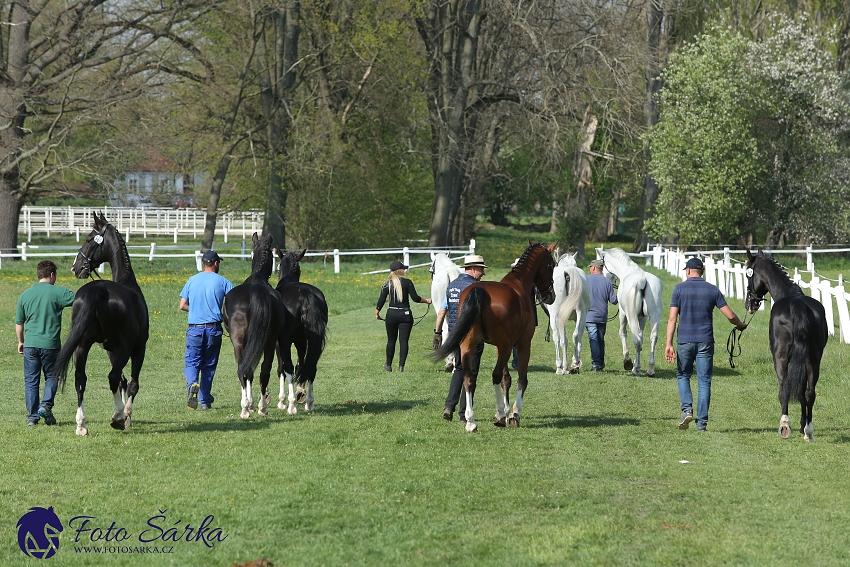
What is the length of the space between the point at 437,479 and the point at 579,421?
364 centimetres

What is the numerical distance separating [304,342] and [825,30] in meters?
40.7

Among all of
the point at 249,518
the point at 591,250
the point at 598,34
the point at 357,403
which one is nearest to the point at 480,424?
the point at 357,403

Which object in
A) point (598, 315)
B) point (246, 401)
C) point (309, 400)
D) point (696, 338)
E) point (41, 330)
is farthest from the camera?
point (598, 315)

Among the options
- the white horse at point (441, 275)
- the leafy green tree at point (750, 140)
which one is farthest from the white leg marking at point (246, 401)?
the leafy green tree at point (750, 140)

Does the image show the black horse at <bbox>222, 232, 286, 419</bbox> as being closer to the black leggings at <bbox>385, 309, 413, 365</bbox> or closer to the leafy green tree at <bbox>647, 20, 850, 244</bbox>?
the black leggings at <bbox>385, 309, 413, 365</bbox>

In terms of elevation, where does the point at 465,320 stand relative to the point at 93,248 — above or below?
below

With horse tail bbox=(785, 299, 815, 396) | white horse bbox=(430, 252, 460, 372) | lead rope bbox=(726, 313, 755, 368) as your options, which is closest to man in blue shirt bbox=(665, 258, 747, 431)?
lead rope bbox=(726, 313, 755, 368)

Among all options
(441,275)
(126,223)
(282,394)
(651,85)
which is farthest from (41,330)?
(126,223)

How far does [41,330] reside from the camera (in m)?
11.6

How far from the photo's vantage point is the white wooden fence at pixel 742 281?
19672 mm

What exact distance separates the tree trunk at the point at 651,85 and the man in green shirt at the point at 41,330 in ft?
97.8

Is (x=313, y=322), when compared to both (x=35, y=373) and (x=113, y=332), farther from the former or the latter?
(x=35, y=373)

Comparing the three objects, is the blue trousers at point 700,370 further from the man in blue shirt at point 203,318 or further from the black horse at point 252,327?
the man in blue shirt at point 203,318

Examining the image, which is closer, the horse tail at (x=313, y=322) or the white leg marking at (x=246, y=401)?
the white leg marking at (x=246, y=401)
